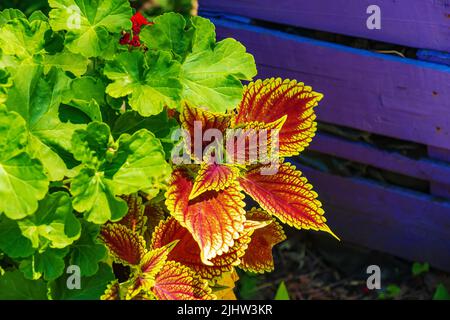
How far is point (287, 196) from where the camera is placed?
1.34 meters

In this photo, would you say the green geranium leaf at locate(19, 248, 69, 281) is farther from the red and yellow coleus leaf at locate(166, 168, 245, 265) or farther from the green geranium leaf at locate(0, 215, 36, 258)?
the red and yellow coleus leaf at locate(166, 168, 245, 265)

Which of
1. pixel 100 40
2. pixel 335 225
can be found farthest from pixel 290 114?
pixel 335 225

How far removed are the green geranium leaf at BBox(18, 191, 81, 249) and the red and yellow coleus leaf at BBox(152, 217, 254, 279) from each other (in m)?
0.19

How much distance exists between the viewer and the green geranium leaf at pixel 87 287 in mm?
1309

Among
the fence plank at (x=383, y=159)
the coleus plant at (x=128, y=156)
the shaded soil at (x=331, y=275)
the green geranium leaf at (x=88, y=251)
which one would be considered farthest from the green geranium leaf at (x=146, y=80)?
the shaded soil at (x=331, y=275)

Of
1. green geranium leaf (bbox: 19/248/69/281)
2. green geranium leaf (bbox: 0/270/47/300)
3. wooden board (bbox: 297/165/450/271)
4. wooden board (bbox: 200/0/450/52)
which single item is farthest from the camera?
wooden board (bbox: 297/165/450/271)

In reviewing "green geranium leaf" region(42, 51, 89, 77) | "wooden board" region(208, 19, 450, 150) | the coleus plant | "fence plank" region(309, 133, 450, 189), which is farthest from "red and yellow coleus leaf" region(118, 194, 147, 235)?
"fence plank" region(309, 133, 450, 189)

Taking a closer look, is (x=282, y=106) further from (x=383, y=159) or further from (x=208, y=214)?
(x=383, y=159)

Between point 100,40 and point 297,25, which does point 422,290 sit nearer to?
point 297,25

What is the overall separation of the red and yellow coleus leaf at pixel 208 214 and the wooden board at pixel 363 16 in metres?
0.66

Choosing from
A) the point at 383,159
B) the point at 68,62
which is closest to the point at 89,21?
the point at 68,62

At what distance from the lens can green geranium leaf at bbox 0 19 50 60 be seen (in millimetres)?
1300

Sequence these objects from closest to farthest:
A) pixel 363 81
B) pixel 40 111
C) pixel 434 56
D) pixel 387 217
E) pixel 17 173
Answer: pixel 17 173, pixel 40 111, pixel 434 56, pixel 363 81, pixel 387 217

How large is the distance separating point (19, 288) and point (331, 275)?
1.17 metres
